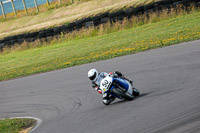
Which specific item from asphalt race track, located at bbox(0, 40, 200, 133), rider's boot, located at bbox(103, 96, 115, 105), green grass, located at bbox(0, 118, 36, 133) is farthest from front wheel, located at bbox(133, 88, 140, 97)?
green grass, located at bbox(0, 118, 36, 133)

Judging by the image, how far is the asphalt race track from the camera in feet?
22.3

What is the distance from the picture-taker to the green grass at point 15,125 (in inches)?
353

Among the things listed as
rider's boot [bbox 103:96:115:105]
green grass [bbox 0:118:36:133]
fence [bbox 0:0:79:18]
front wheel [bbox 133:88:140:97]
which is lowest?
fence [bbox 0:0:79:18]

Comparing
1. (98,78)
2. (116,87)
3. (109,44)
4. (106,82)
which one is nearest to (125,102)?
(116,87)

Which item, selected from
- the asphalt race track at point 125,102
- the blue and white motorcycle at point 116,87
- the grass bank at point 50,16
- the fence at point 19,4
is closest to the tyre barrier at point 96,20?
the grass bank at point 50,16

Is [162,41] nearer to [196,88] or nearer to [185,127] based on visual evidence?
[196,88]

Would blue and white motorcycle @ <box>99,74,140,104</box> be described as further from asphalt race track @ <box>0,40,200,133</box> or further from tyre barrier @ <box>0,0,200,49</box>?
tyre barrier @ <box>0,0,200,49</box>

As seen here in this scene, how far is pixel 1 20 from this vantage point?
146 ft

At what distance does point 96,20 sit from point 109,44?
17.5 feet

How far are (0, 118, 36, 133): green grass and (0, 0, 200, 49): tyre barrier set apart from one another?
16042mm

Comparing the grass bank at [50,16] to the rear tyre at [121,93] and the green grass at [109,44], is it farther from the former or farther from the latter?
the rear tyre at [121,93]

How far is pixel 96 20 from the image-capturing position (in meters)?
26.4

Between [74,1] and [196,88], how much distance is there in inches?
1262

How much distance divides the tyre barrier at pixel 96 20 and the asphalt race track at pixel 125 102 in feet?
30.4
